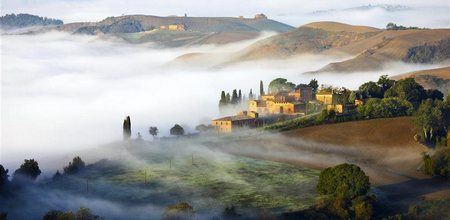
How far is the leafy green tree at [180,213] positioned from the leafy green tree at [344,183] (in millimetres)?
17250

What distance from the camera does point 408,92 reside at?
141 meters

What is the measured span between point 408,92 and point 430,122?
25058 millimetres

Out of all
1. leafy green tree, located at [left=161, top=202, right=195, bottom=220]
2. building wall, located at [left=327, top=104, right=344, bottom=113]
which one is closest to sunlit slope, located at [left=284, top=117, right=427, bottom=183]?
building wall, located at [left=327, top=104, right=344, bottom=113]

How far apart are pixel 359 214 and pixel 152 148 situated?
45.0 metres

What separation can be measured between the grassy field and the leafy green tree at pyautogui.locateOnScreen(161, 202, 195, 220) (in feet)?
15.5

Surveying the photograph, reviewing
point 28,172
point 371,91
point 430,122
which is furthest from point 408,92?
point 28,172

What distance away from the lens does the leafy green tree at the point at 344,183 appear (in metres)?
85.8

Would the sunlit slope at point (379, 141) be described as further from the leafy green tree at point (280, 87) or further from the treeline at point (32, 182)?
the leafy green tree at point (280, 87)

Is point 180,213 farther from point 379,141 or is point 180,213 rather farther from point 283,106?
point 283,106

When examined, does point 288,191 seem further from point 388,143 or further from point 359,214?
point 388,143

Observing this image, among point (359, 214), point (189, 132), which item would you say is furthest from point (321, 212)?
point (189, 132)

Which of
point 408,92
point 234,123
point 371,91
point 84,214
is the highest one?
point 371,91

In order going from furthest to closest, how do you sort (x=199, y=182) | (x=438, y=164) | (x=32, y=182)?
(x=438, y=164), (x=32, y=182), (x=199, y=182)

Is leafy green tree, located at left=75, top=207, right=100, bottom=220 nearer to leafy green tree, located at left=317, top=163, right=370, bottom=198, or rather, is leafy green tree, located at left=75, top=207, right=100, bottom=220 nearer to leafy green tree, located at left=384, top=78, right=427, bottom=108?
leafy green tree, located at left=317, top=163, right=370, bottom=198
